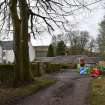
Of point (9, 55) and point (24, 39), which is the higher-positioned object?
point (24, 39)

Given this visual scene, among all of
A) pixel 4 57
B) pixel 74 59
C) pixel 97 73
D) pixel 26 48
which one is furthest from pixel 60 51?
pixel 26 48

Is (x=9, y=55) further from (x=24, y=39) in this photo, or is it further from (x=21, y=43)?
(x=21, y=43)

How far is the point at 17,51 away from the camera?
19.7 m

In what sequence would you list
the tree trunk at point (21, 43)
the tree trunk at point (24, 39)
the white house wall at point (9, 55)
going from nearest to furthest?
the tree trunk at point (21, 43) < the tree trunk at point (24, 39) < the white house wall at point (9, 55)

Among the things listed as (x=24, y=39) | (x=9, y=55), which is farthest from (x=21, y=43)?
(x=9, y=55)

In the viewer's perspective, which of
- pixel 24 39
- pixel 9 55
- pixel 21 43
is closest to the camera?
pixel 21 43

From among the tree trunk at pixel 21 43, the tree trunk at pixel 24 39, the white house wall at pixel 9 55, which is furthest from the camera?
the white house wall at pixel 9 55

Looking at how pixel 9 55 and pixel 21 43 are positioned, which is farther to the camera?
pixel 9 55

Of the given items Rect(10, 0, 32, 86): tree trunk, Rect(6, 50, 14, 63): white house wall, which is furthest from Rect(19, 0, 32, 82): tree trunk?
Rect(6, 50, 14, 63): white house wall

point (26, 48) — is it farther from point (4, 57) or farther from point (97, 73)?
point (4, 57)

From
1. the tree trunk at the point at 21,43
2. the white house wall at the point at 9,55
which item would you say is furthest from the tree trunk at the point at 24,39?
the white house wall at the point at 9,55

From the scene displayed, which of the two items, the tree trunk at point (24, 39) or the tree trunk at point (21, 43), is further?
the tree trunk at point (24, 39)

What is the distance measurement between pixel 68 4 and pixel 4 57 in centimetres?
6365

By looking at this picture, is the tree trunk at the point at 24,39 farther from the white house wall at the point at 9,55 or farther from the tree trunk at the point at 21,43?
the white house wall at the point at 9,55
